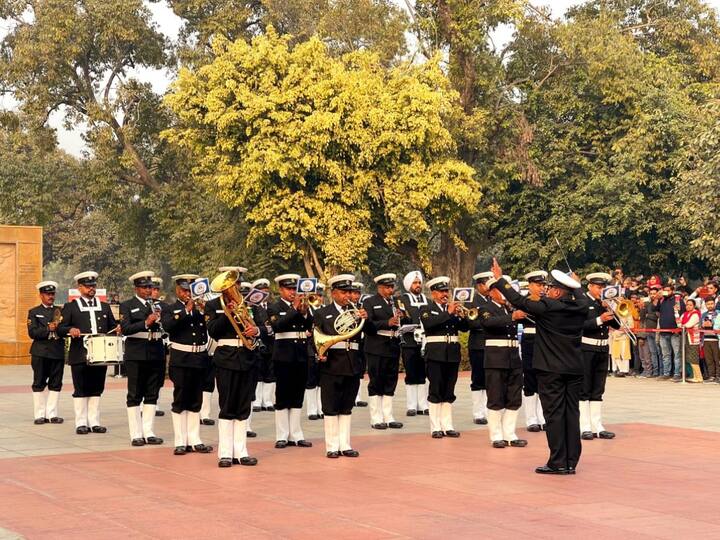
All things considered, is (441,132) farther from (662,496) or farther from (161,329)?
(662,496)

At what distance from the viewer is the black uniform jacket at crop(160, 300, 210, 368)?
1348 cm

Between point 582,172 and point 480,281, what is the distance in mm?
25797

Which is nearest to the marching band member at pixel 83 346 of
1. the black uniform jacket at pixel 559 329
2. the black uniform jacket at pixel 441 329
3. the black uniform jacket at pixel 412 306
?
the black uniform jacket at pixel 412 306

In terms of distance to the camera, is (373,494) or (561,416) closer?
(373,494)

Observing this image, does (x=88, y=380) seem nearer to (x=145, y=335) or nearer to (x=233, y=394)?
(x=145, y=335)

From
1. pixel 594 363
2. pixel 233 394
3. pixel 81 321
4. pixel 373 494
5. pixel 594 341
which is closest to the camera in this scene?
pixel 373 494

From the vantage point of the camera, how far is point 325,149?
35.4m

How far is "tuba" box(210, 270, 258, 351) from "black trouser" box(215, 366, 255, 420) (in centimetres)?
34

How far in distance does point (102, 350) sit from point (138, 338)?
1.01m

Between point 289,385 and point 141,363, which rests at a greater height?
point 141,363

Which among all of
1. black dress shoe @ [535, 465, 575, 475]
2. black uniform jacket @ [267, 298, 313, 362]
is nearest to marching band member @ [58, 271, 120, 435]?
black uniform jacket @ [267, 298, 313, 362]

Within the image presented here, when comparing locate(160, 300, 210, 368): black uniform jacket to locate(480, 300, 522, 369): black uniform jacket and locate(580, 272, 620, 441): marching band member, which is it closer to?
locate(480, 300, 522, 369): black uniform jacket

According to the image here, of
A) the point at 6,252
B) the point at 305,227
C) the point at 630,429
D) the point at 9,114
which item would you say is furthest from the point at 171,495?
the point at 9,114

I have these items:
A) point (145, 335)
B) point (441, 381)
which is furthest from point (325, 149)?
point (145, 335)
